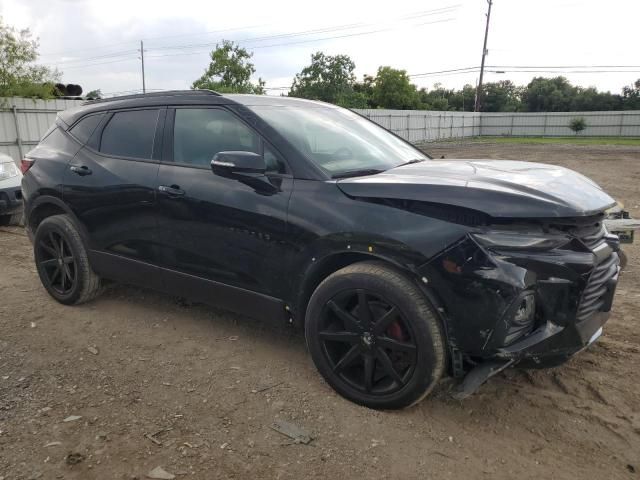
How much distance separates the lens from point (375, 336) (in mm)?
2832

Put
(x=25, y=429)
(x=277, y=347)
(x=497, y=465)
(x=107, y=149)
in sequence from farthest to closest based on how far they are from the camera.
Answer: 1. (x=107, y=149)
2. (x=277, y=347)
3. (x=25, y=429)
4. (x=497, y=465)

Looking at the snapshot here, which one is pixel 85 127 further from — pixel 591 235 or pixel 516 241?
pixel 591 235

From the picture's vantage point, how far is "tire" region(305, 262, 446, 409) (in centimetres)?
269

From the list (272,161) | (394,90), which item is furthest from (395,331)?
(394,90)

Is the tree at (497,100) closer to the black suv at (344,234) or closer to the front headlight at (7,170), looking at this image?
the front headlight at (7,170)

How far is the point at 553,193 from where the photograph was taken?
267 cm

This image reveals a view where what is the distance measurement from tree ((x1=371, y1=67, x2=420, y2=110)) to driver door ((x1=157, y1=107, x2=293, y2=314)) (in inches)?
2181

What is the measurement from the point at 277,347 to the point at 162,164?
5.12 ft

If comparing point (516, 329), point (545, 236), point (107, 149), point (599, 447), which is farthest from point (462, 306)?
point (107, 149)

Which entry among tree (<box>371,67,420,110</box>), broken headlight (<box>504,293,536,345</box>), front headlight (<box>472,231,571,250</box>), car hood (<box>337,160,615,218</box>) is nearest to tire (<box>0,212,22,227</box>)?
car hood (<box>337,160,615,218</box>)

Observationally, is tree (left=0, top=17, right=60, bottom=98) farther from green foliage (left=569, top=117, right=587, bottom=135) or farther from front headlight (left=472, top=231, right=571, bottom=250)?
green foliage (left=569, top=117, right=587, bottom=135)

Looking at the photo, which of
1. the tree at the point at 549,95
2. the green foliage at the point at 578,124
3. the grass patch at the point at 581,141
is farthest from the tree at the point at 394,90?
the tree at the point at 549,95

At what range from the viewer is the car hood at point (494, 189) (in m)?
2.54

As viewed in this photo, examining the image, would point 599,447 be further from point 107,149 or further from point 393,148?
point 107,149
